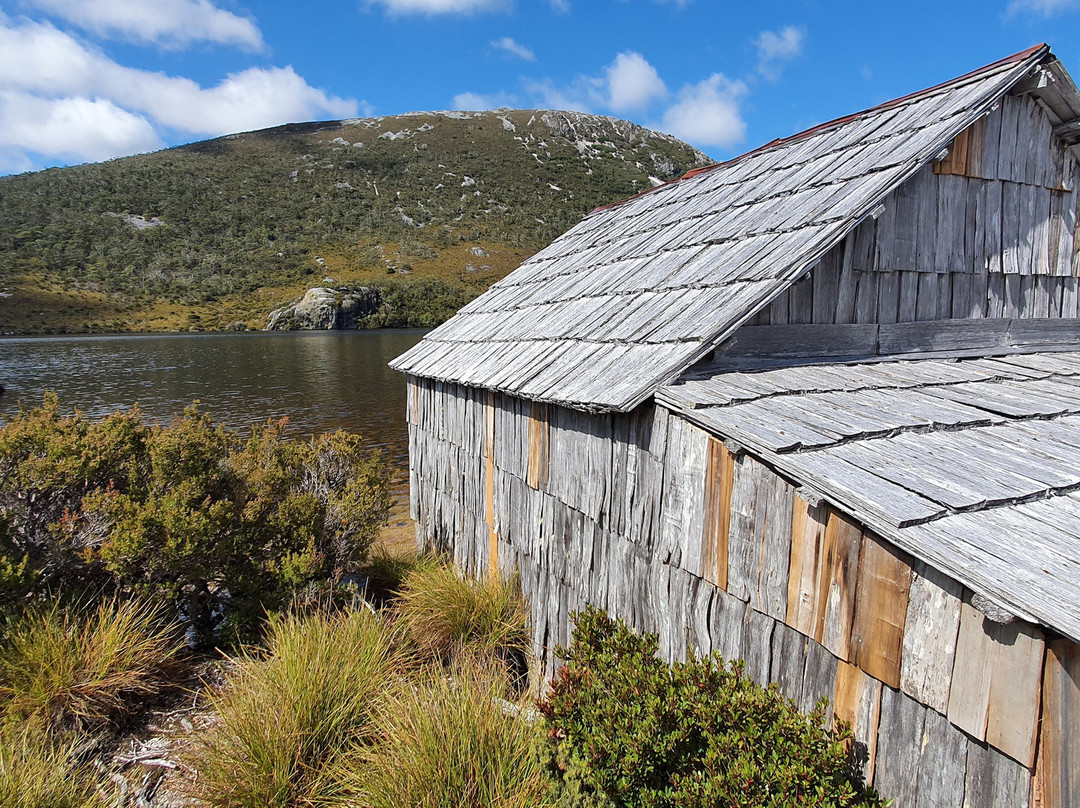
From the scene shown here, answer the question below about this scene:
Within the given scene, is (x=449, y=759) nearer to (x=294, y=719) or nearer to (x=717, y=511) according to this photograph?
(x=294, y=719)

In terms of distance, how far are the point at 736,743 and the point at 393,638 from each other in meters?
3.66

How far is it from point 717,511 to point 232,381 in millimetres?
37486

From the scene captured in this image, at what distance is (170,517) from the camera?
19.5 feet

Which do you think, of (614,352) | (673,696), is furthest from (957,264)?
(673,696)

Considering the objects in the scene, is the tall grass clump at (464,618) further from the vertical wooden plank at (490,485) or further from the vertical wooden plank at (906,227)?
the vertical wooden plank at (906,227)

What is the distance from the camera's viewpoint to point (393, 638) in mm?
5809

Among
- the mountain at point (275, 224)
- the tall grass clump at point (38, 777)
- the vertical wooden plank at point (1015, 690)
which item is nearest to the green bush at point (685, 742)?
the vertical wooden plank at point (1015, 690)

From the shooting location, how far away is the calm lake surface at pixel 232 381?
84.1 feet

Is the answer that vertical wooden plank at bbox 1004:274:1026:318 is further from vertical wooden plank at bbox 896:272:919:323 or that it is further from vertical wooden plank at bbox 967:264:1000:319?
vertical wooden plank at bbox 896:272:919:323

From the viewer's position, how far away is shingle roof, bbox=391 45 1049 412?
4.71 m

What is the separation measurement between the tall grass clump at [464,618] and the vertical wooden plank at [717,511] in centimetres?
284

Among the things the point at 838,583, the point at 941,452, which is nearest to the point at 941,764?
the point at 838,583

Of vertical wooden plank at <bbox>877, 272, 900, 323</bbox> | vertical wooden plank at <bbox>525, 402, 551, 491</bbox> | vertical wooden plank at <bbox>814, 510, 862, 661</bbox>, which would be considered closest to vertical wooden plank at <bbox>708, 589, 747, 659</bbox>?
vertical wooden plank at <bbox>814, 510, 862, 661</bbox>

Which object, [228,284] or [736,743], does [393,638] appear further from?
[228,284]
